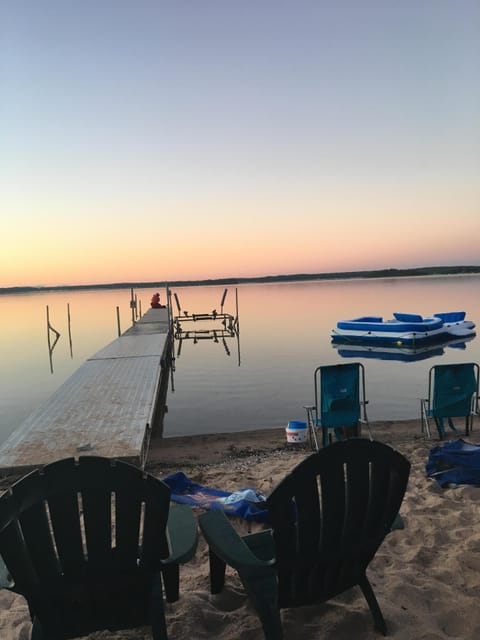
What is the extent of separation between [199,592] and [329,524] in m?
1.14

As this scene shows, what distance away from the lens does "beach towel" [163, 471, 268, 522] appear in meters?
3.99

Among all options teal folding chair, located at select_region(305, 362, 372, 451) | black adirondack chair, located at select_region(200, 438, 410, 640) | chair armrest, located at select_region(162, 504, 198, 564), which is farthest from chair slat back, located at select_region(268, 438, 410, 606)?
teal folding chair, located at select_region(305, 362, 372, 451)

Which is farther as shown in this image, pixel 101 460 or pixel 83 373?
pixel 83 373

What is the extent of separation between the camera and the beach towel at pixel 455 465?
450 centimetres

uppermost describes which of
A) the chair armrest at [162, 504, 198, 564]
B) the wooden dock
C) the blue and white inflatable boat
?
the chair armrest at [162, 504, 198, 564]

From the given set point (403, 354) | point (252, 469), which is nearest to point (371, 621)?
point (252, 469)

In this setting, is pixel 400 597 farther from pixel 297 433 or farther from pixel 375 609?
pixel 297 433

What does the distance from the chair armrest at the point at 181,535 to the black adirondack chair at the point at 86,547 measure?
0.02m

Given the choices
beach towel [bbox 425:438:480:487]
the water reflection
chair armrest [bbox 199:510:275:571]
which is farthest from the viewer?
the water reflection

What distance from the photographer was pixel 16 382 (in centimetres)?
1614

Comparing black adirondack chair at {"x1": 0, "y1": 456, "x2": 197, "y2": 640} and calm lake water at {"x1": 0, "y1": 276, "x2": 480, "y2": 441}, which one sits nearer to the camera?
black adirondack chair at {"x1": 0, "y1": 456, "x2": 197, "y2": 640}

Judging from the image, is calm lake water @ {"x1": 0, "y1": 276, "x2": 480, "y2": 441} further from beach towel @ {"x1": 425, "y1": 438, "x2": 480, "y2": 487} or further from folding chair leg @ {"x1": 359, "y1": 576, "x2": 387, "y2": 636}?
folding chair leg @ {"x1": 359, "y1": 576, "x2": 387, "y2": 636}

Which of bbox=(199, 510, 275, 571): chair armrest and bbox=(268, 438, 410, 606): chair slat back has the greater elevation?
bbox=(268, 438, 410, 606): chair slat back

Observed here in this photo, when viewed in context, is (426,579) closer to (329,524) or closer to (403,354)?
(329,524)
